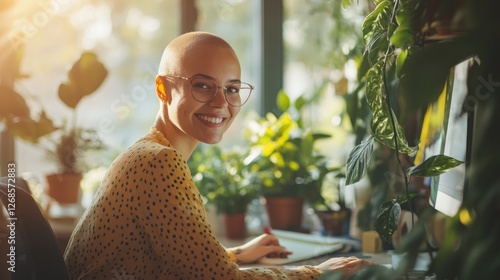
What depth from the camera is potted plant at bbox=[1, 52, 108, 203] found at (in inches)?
106

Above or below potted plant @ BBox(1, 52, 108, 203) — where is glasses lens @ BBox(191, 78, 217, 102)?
above

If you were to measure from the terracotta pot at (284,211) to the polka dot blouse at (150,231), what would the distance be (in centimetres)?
127

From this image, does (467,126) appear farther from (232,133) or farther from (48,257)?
(232,133)

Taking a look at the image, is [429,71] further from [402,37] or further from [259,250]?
[259,250]

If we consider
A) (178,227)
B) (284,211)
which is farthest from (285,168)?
(178,227)

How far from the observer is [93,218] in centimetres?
143

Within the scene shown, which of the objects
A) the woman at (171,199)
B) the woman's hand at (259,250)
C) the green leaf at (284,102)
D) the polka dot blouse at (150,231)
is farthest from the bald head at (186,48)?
the green leaf at (284,102)

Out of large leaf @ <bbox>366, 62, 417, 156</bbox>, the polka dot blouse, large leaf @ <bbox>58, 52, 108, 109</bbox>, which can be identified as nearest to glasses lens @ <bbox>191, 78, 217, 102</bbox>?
the polka dot blouse

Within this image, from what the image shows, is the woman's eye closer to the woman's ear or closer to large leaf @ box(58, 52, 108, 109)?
the woman's ear

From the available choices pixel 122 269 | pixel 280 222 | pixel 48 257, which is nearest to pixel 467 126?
pixel 122 269

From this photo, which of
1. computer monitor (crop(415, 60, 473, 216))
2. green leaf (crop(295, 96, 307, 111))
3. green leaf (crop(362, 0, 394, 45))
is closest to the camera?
green leaf (crop(362, 0, 394, 45))

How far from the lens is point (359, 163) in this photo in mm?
1381

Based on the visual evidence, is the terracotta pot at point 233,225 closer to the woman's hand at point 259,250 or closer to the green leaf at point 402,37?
the woman's hand at point 259,250

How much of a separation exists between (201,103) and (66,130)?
1502 mm
